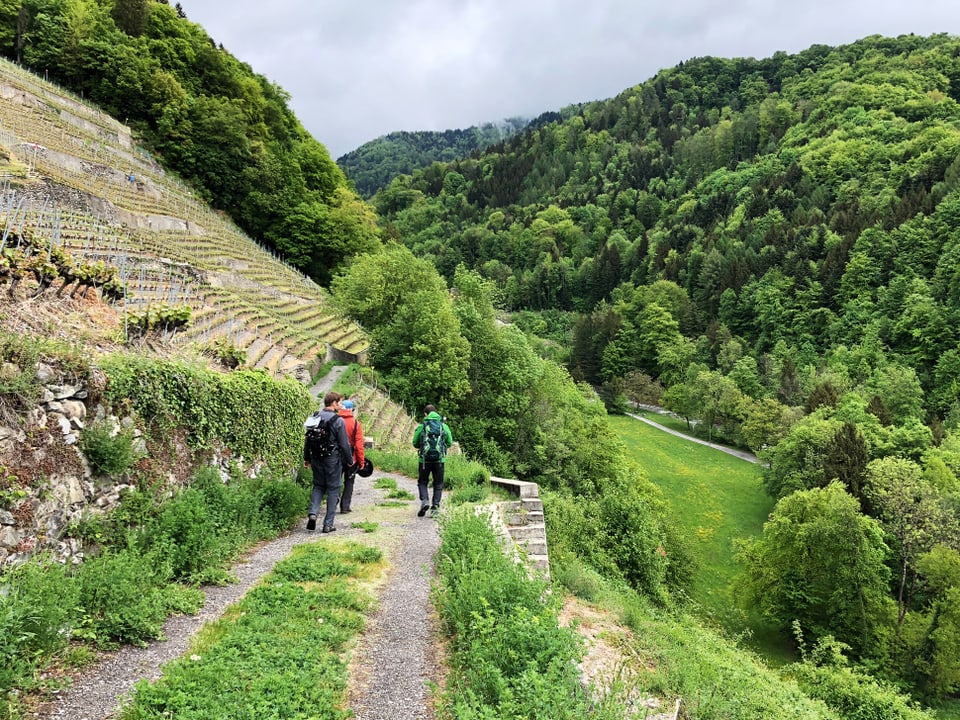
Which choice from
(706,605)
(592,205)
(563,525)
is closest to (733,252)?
(592,205)

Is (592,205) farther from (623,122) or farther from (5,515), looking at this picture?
(5,515)

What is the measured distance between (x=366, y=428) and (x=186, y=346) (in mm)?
9078

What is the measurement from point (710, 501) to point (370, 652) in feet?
151

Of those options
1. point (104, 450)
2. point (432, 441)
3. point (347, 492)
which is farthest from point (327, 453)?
point (104, 450)

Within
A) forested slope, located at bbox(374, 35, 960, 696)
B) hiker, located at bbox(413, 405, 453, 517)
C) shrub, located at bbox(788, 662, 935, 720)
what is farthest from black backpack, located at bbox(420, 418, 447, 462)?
forested slope, located at bbox(374, 35, 960, 696)

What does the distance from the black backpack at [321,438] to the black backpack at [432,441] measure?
64.7 inches

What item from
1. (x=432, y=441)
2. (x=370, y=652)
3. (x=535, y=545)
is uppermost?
(x=432, y=441)

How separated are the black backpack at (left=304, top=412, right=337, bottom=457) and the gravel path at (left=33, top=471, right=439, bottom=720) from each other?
1395 millimetres

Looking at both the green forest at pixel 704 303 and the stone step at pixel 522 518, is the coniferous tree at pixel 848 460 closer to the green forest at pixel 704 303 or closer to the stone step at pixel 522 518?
the green forest at pixel 704 303

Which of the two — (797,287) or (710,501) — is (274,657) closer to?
(710,501)

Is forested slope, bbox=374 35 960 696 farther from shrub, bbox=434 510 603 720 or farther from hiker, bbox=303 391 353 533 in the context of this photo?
hiker, bbox=303 391 353 533

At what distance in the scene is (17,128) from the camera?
29.9m

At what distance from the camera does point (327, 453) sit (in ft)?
30.2

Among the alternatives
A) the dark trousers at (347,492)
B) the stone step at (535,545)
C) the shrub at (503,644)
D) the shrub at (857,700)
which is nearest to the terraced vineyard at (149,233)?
the dark trousers at (347,492)
